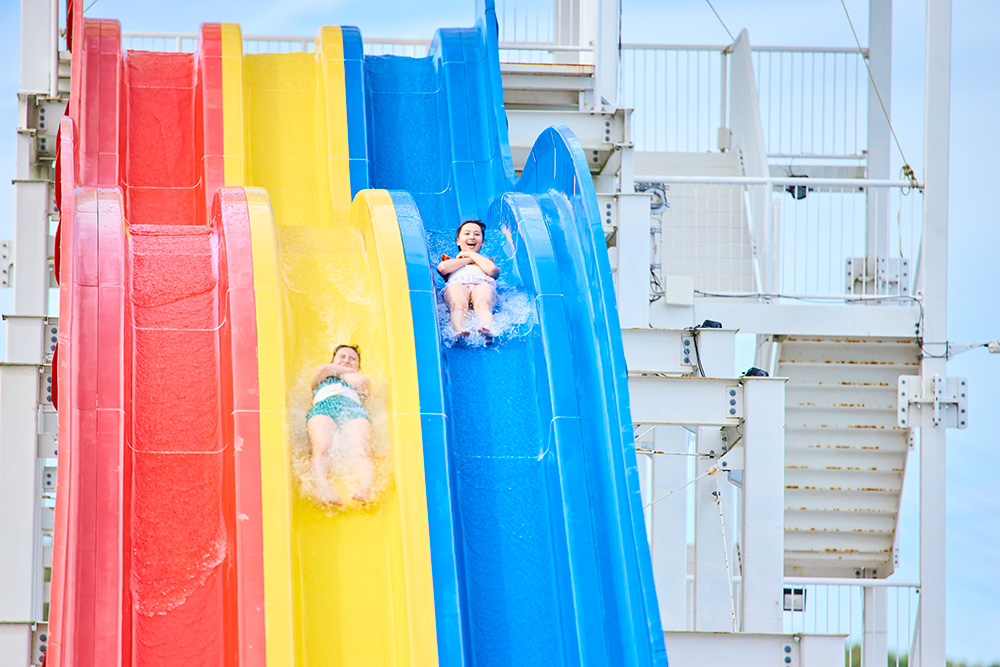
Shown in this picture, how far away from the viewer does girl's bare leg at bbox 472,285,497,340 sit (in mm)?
7000

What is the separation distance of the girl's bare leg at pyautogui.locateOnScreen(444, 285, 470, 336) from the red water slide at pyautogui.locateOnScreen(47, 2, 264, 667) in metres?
1.05

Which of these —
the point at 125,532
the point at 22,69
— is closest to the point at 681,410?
the point at 125,532

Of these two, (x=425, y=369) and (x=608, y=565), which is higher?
(x=425, y=369)

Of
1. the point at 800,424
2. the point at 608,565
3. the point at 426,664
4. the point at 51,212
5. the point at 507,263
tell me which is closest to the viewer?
the point at 426,664

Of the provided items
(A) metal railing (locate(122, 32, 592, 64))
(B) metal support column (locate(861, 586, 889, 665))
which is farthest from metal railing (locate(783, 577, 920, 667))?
(A) metal railing (locate(122, 32, 592, 64))

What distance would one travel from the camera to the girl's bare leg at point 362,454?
242 inches

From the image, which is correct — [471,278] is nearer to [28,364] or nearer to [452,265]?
[452,265]

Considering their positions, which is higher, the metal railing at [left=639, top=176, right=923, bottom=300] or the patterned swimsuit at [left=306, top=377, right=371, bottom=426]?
the metal railing at [left=639, top=176, right=923, bottom=300]

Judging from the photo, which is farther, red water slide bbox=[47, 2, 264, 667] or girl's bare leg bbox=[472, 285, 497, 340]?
girl's bare leg bbox=[472, 285, 497, 340]

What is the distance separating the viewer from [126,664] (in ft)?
19.1

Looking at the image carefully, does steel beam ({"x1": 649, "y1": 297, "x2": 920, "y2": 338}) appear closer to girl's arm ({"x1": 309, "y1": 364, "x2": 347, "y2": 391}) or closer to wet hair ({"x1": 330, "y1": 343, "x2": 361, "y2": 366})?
wet hair ({"x1": 330, "y1": 343, "x2": 361, "y2": 366})

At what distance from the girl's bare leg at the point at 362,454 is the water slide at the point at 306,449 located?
2.1 inches

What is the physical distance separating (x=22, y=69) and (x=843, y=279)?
608cm

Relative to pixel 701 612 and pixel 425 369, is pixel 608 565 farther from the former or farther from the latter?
pixel 701 612
